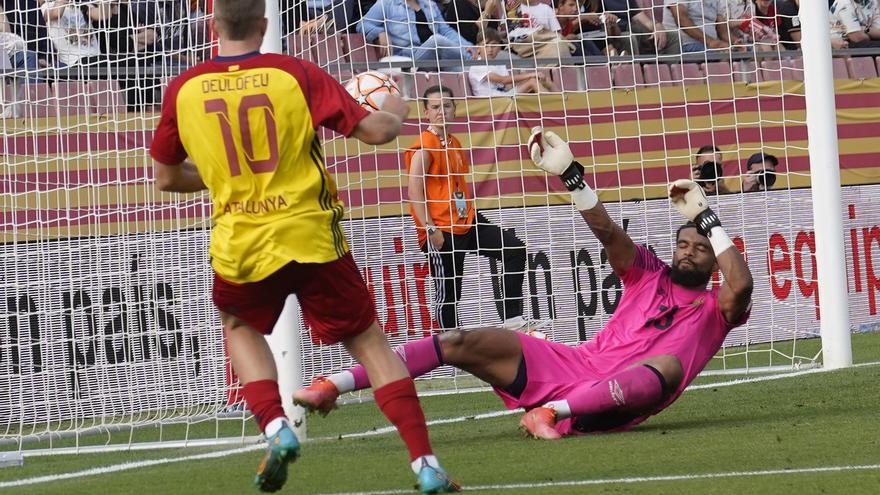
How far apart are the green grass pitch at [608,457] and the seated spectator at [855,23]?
267 inches

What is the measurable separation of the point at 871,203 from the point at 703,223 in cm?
654

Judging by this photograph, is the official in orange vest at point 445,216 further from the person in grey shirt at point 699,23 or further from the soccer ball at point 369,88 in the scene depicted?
the soccer ball at point 369,88

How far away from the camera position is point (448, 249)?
1077 centimetres

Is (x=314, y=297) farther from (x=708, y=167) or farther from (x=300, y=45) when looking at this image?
(x=708, y=167)

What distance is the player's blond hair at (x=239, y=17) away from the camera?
5047mm

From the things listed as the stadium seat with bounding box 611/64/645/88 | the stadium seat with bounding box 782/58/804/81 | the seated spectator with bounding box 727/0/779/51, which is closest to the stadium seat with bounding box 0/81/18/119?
the stadium seat with bounding box 611/64/645/88

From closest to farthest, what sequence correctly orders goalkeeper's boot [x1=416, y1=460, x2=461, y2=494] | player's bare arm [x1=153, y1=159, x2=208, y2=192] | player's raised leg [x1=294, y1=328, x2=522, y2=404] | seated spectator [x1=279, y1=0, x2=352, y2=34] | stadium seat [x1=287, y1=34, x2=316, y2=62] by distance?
1. goalkeeper's boot [x1=416, y1=460, x2=461, y2=494]
2. player's bare arm [x1=153, y1=159, x2=208, y2=192]
3. player's raised leg [x1=294, y1=328, x2=522, y2=404]
4. seated spectator [x1=279, y1=0, x2=352, y2=34]
5. stadium seat [x1=287, y1=34, x2=316, y2=62]

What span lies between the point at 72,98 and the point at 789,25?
20.9 ft

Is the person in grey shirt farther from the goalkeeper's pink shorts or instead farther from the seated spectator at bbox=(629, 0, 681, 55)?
the goalkeeper's pink shorts

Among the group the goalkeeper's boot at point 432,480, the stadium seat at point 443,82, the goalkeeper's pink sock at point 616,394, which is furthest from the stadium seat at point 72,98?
the goalkeeper's boot at point 432,480

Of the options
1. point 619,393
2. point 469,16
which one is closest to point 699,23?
point 469,16

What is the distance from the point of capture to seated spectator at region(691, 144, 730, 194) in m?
12.0

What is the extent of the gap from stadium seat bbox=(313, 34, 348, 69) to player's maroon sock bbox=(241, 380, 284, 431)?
498 cm

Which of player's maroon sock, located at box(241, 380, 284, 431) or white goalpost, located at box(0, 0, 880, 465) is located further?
white goalpost, located at box(0, 0, 880, 465)
